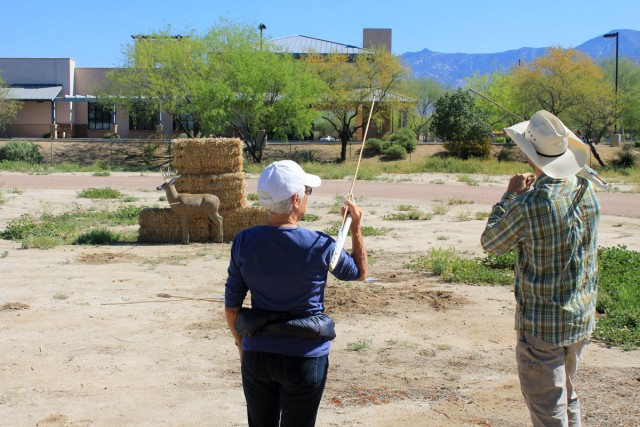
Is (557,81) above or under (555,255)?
above

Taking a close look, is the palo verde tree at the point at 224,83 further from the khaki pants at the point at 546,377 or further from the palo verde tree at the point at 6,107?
the khaki pants at the point at 546,377

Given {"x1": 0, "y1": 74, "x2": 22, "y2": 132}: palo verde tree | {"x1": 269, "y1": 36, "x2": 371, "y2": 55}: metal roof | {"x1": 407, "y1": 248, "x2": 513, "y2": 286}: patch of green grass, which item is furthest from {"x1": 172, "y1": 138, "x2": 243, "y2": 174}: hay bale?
{"x1": 269, "y1": 36, "x2": 371, "y2": 55}: metal roof

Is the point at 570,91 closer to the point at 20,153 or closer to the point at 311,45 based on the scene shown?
the point at 311,45

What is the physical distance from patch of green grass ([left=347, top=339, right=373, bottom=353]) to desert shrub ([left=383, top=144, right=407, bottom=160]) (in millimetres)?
41158

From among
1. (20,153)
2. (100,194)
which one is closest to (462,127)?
(20,153)

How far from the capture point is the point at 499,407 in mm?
5648

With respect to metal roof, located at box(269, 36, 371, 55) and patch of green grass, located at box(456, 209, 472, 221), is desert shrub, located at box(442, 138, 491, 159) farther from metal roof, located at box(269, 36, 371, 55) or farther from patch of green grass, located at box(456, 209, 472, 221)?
patch of green grass, located at box(456, 209, 472, 221)

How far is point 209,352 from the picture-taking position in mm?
7172

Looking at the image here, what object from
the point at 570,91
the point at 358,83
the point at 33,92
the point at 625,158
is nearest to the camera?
the point at 625,158

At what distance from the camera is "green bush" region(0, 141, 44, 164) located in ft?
145

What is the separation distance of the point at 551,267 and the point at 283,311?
142 centimetres

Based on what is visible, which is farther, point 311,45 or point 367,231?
point 311,45

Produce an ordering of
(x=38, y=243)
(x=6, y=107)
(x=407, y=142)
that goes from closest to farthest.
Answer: (x=38, y=243)
(x=407, y=142)
(x=6, y=107)

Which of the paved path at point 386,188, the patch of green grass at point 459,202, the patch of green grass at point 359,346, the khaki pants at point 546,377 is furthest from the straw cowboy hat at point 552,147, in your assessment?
the patch of green grass at point 459,202
